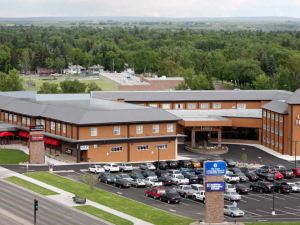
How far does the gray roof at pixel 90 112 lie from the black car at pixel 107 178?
14.8 metres

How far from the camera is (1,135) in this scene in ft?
381

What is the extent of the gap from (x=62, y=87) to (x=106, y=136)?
6938cm

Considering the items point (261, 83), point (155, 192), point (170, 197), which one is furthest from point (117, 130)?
point (261, 83)

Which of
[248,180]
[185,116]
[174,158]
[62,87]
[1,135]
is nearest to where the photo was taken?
[248,180]

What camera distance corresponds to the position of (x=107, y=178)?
87.8 meters

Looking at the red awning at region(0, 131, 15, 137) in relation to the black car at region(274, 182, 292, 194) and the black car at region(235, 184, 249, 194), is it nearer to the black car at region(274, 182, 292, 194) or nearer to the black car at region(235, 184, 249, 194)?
the black car at region(235, 184, 249, 194)

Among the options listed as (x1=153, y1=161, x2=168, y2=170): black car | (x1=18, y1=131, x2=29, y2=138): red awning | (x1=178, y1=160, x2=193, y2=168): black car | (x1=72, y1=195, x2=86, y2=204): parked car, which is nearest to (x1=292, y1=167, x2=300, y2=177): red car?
(x1=178, y1=160, x2=193, y2=168): black car

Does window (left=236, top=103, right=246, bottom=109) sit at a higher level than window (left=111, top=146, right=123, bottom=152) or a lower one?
higher

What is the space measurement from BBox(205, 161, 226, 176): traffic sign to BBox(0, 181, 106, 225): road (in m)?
10.2

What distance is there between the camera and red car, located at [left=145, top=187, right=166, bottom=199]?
3090 inches

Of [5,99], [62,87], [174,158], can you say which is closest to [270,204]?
[174,158]

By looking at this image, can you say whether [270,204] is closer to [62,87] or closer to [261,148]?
[261,148]

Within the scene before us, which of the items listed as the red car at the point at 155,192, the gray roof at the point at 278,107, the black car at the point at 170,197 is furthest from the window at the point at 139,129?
the black car at the point at 170,197

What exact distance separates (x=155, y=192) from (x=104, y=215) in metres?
10.2
